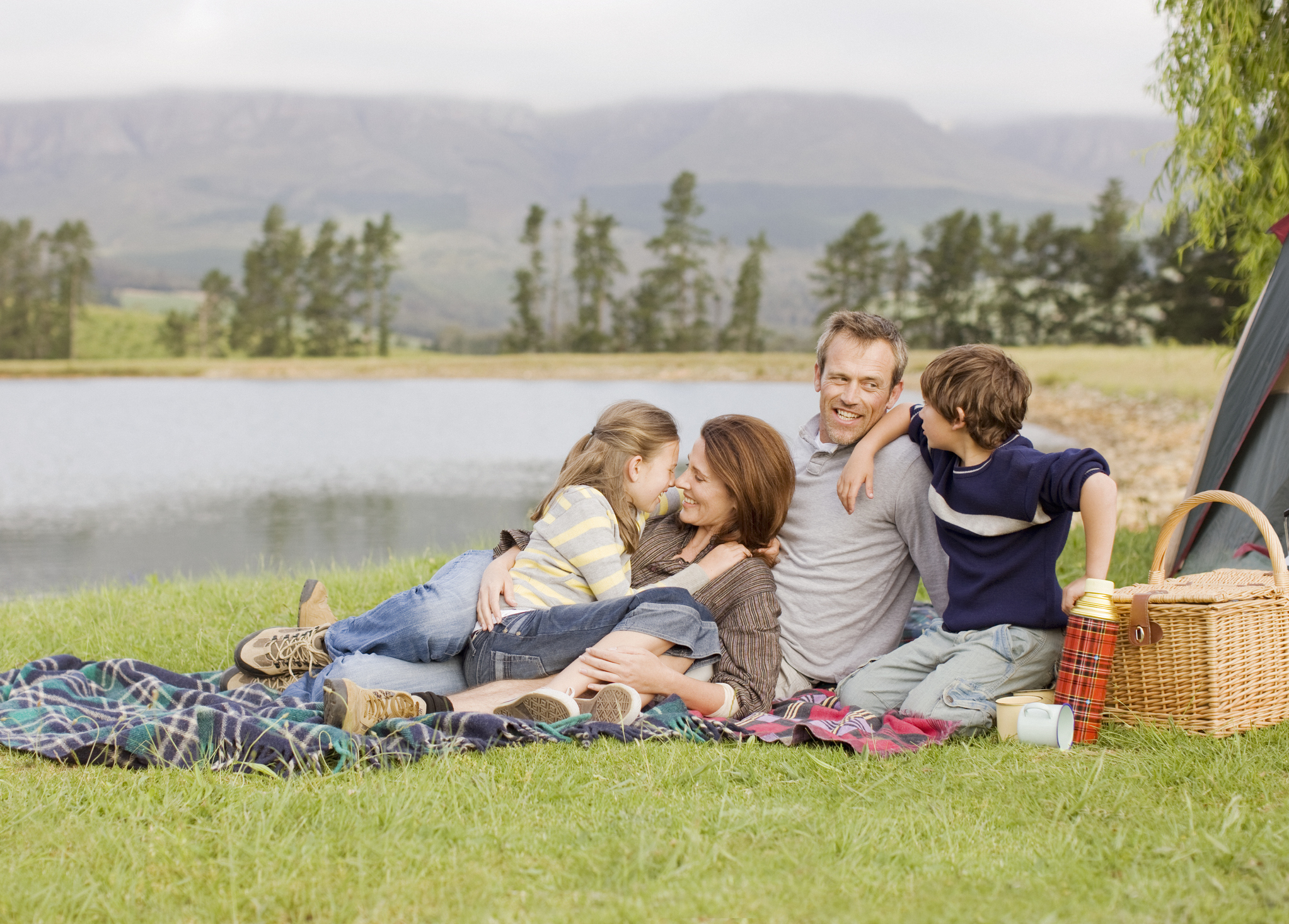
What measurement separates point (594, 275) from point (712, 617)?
176ft

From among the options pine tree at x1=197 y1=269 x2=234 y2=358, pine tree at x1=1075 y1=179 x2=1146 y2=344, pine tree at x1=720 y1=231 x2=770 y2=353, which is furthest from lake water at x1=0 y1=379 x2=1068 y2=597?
pine tree at x1=1075 y1=179 x2=1146 y2=344

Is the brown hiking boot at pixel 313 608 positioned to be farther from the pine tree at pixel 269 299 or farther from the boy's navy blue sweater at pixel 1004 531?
the pine tree at pixel 269 299

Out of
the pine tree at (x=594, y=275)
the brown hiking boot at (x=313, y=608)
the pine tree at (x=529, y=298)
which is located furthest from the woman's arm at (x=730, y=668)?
the pine tree at (x=529, y=298)

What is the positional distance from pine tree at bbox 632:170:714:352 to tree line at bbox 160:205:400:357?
1426 centimetres

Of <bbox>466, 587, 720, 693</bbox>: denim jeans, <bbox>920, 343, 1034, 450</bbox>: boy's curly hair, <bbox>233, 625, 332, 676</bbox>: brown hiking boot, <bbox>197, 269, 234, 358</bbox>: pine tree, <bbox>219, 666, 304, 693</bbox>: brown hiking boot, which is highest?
<bbox>197, 269, 234, 358</bbox>: pine tree

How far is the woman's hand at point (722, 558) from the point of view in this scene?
385cm

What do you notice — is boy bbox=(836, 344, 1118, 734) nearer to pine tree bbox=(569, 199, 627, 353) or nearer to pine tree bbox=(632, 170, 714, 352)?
pine tree bbox=(569, 199, 627, 353)

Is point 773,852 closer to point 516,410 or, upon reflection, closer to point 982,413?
point 982,413

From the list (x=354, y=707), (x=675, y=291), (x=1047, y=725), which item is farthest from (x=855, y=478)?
(x=675, y=291)

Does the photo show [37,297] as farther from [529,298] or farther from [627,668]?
[627,668]

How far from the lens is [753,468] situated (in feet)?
12.4

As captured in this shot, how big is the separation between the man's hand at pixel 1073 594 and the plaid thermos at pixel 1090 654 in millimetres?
18

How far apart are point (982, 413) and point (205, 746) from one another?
2668 mm

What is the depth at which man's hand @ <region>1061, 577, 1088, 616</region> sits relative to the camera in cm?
328
